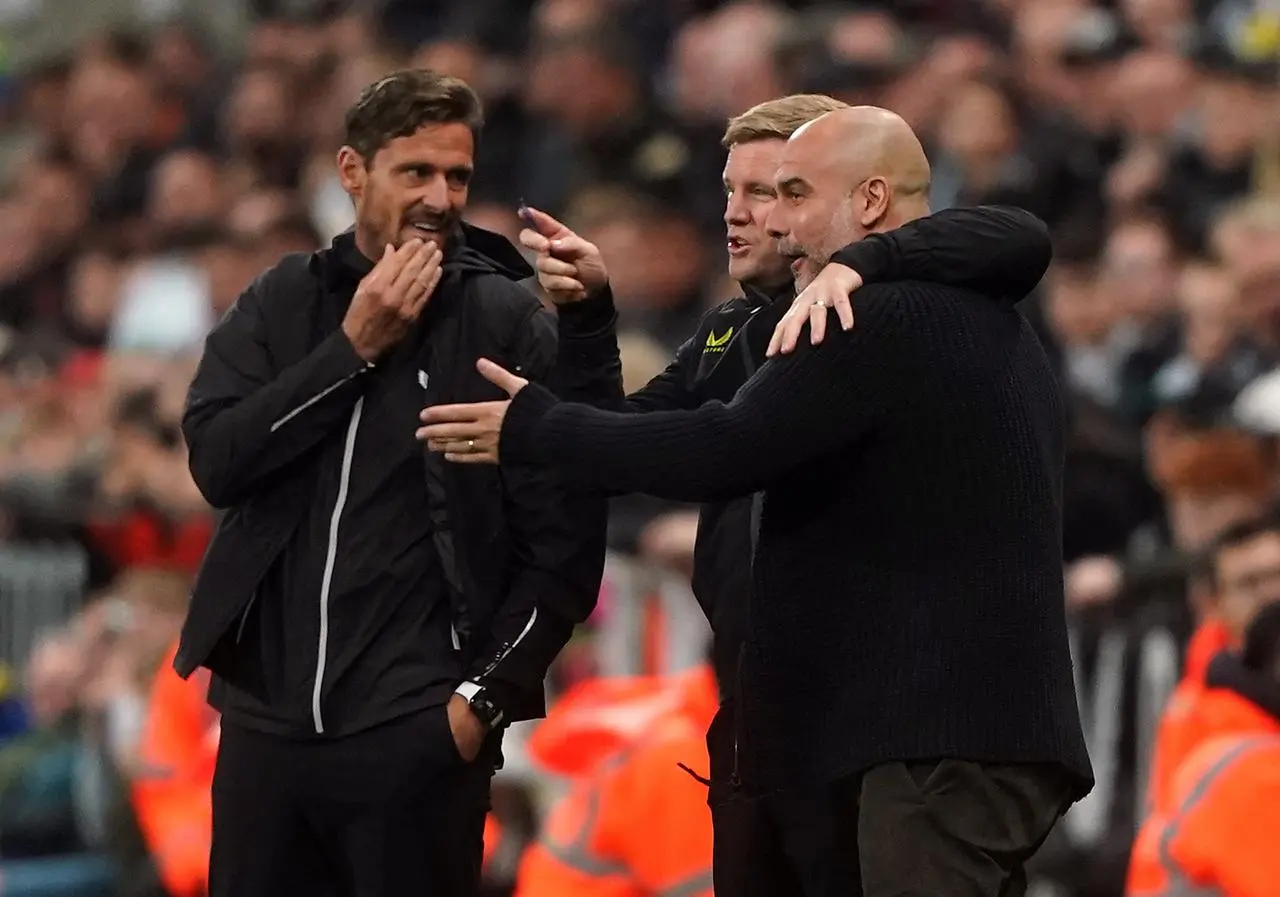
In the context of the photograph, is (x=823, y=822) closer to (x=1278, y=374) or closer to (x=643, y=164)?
(x=1278, y=374)

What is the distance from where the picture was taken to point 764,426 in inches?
162

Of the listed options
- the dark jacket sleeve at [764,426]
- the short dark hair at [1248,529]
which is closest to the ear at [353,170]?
the dark jacket sleeve at [764,426]

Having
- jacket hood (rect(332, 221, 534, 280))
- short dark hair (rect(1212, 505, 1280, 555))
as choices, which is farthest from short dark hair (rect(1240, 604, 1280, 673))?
jacket hood (rect(332, 221, 534, 280))

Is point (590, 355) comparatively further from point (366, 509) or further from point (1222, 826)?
point (1222, 826)

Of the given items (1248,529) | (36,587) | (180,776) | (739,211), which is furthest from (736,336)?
(36,587)

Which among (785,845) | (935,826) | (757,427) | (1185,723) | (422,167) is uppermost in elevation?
(422,167)

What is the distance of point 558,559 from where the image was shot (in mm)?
4840

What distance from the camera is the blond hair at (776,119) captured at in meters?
4.74

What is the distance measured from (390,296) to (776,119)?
2.43 feet

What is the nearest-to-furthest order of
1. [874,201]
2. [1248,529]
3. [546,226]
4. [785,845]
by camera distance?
[874,201] → [785,845] → [546,226] → [1248,529]

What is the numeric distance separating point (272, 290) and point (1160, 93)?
5.37 m

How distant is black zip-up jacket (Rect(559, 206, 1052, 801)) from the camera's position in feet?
13.9

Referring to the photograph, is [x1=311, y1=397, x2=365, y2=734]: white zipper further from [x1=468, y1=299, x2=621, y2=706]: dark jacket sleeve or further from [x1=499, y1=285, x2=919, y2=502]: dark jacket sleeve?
[x1=499, y1=285, x2=919, y2=502]: dark jacket sleeve

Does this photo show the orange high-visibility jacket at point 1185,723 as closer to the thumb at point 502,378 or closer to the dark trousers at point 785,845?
the dark trousers at point 785,845
